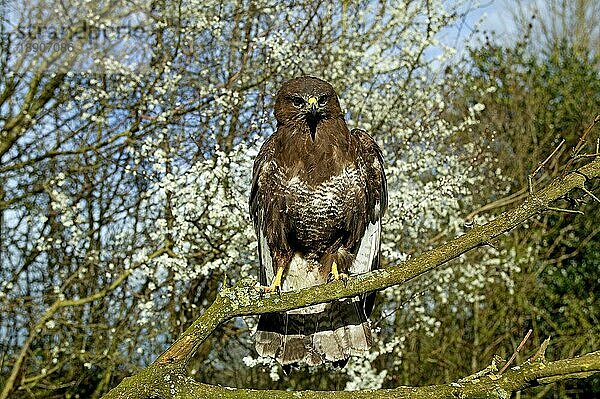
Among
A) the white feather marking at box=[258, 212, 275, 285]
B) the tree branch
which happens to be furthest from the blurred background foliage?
the tree branch

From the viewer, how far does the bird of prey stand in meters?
3.45

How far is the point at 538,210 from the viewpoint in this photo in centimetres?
259

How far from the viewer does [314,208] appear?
354cm

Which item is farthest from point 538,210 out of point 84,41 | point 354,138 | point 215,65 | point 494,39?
point 494,39

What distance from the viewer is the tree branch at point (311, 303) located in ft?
7.20

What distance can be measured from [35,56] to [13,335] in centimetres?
289

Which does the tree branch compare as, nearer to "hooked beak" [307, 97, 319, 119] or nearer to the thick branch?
the thick branch

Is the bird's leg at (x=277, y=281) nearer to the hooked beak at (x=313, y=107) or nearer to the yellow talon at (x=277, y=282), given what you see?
the yellow talon at (x=277, y=282)

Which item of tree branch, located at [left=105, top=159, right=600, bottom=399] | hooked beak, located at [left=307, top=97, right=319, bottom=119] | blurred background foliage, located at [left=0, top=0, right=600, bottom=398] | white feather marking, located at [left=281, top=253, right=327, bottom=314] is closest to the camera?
tree branch, located at [left=105, top=159, right=600, bottom=399]

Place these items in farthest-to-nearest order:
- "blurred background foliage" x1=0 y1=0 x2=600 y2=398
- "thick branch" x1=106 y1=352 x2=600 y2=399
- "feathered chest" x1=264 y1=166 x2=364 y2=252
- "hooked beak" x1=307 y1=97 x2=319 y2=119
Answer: "blurred background foliage" x1=0 y1=0 x2=600 y2=398, "feathered chest" x1=264 y1=166 x2=364 y2=252, "hooked beak" x1=307 y1=97 x2=319 y2=119, "thick branch" x1=106 y1=352 x2=600 y2=399

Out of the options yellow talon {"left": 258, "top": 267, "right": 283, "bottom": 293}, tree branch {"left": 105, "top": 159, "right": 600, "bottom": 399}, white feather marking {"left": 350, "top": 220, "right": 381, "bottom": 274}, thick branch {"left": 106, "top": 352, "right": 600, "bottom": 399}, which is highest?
white feather marking {"left": 350, "top": 220, "right": 381, "bottom": 274}

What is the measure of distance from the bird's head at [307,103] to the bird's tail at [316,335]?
0.93 m

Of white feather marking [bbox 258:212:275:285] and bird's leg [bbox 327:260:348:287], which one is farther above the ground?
white feather marking [bbox 258:212:275:285]

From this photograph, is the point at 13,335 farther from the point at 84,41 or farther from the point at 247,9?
the point at 247,9
